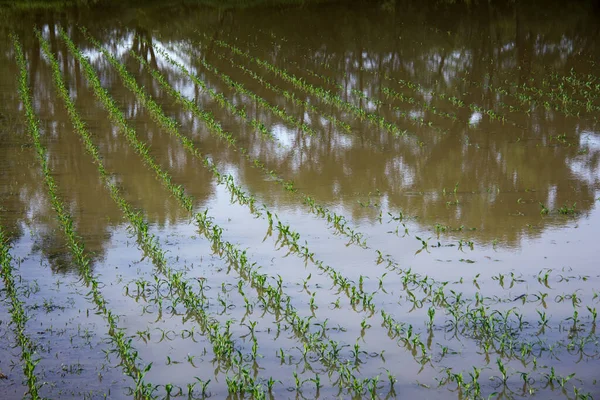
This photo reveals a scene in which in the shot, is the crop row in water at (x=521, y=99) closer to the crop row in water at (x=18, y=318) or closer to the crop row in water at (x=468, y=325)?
the crop row in water at (x=468, y=325)

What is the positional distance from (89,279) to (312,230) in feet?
9.19

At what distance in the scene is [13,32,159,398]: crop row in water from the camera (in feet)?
21.7

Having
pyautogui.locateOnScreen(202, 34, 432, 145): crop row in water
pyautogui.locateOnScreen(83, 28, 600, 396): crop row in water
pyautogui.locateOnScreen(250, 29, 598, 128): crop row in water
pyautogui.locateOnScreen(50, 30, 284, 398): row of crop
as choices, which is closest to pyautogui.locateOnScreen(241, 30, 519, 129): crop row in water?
pyautogui.locateOnScreen(250, 29, 598, 128): crop row in water

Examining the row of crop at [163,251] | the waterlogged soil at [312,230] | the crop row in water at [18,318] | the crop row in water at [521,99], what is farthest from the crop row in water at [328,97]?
the crop row in water at [18,318]

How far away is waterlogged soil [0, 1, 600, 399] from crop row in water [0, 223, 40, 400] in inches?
1.9

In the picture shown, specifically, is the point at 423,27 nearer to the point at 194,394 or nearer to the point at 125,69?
the point at 125,69

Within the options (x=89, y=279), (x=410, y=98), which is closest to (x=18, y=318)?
(x=89, y=279)

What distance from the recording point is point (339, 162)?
43.5ft

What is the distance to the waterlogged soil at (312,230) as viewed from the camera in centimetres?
674

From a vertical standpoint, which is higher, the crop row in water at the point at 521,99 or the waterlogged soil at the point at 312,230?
the crop row in water at the point at 521,99

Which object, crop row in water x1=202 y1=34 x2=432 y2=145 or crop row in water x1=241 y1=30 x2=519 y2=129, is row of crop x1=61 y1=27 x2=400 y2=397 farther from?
crop row in water x1=241 y1=30 x2=519 y2=129

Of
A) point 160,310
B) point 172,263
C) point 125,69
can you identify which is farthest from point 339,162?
point 125,69

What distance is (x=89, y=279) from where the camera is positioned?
28.0ft

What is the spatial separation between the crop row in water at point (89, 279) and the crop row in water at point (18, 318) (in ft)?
2.12
